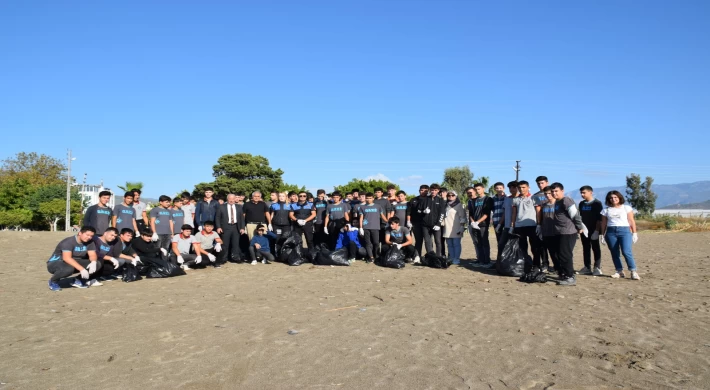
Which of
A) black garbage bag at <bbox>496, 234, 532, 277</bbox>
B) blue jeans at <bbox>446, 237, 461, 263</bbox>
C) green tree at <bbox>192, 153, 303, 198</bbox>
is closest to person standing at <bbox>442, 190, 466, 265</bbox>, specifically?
blue jeans at <bbox>446, 237, 461, 263</bbox>

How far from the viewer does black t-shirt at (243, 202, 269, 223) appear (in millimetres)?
12172

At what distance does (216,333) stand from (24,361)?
1.79m

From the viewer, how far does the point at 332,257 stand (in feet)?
37.1

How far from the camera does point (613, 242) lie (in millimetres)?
8867

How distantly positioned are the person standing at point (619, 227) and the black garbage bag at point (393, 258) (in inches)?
155

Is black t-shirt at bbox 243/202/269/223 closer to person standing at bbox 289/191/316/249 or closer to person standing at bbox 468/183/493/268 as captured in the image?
person standing at bbox 289/191/316/249

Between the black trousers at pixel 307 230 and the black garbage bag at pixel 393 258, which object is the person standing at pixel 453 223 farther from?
the black trousers at pixel 307 230

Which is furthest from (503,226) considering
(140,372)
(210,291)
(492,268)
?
(140,372)

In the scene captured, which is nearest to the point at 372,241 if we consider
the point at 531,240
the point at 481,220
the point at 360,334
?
the point at 481,220

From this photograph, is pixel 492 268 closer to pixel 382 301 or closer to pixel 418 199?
pixel 418 199

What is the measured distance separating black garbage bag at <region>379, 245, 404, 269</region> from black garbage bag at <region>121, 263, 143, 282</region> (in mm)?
4946

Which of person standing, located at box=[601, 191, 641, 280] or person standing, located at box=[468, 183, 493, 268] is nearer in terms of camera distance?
person standing, located at box=[601, 191, 641, 280]

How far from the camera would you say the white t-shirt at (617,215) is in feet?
28.6

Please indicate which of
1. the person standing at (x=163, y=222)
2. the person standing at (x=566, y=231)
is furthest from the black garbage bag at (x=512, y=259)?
the person standing at (x=163, y=222)
